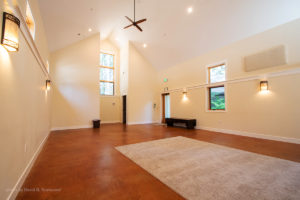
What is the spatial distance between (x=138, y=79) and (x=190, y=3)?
16.9 feet

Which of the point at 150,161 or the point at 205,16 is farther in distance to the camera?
the point at 205,16

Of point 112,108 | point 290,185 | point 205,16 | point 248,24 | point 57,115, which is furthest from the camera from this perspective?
point 112,108

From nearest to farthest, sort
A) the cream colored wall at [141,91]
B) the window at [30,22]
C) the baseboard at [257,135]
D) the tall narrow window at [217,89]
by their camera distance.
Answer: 1. the window at [30,22]
2. the baseboard at [257,135]
3. the tall narrow window at [217,89]
4. the cream colored wall at [141,91]

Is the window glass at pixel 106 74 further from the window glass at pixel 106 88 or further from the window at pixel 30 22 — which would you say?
the window at pixel 30 22

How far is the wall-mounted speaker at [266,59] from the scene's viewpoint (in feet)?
13.5

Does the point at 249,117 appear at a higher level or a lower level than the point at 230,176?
higher

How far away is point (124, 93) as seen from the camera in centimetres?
909

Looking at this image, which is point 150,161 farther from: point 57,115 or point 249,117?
point 57,115

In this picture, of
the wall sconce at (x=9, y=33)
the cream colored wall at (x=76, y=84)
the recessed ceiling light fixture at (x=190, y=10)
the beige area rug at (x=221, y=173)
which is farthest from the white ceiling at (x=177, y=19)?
the beige area rug at (x=221, y=173)

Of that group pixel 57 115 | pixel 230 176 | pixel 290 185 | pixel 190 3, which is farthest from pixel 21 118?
pixel 190 3

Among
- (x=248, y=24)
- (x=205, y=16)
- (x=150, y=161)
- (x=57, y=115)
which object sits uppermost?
(x=205, y=16)

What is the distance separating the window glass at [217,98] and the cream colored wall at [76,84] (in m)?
6.11

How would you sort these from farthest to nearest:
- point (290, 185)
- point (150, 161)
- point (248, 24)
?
point (248, 24) → point (150, 161) → point (290, 185)

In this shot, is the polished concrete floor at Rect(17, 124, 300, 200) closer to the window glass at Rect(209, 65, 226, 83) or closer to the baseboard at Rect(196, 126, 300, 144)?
the baseboard at Rect(196, 126, 300, 144)
